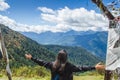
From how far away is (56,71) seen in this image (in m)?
9.44

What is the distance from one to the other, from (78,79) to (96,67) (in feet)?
40.5

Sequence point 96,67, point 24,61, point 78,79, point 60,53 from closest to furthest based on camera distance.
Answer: point 96,67
point 60,53
point 78,79
point 24,61

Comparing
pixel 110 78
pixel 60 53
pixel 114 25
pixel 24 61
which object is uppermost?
pixel 114 25

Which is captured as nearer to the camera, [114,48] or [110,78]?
[114,48]

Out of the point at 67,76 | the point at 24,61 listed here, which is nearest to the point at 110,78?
the point at 67,76

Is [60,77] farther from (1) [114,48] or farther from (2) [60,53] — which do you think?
(1) [114,48]

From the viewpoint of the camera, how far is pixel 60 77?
9.45 m

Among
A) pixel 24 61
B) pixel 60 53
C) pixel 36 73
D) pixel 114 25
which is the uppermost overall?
pixel 114 25

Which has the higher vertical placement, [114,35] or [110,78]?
[114,35]

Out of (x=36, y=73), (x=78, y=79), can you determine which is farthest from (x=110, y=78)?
(x=36, y=73)

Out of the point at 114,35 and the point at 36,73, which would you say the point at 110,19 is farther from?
the point at 36,73

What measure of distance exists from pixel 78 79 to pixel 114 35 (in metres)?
12.2

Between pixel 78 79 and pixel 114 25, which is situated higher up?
pixel 114 25

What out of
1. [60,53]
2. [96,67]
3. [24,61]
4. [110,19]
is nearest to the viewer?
[96,67]
